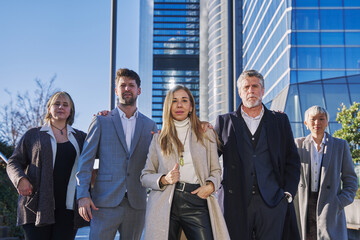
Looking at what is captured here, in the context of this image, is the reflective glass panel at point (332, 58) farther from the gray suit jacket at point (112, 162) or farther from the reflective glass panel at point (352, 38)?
the gray suit jacket at point (112, 162)

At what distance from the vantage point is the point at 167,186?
2.88 metres

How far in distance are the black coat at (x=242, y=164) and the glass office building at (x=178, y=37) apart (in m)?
123

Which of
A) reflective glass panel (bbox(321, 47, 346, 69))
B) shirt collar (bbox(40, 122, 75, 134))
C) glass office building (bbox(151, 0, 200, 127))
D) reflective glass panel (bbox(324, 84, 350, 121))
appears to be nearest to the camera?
shirt collar (bbox(40, 122, 75, 134))

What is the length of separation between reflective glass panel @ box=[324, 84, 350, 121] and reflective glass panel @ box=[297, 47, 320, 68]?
257 inches

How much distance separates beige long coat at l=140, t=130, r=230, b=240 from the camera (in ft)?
9.26

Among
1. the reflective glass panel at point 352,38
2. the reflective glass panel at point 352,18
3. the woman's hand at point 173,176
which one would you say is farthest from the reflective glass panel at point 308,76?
the woman's hand at point 173,176

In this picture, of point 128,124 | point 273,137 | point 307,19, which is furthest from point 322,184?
point 307,19

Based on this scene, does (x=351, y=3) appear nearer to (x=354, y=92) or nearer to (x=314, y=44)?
(x=314, y=44)

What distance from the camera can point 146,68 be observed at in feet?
360

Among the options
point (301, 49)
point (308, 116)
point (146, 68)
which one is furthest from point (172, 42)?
point (308, 116)

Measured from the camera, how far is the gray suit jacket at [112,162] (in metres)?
3.27

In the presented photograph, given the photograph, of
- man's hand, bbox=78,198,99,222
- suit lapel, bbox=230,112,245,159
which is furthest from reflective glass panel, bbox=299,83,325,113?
man's hand, bbox=78,198,99,222

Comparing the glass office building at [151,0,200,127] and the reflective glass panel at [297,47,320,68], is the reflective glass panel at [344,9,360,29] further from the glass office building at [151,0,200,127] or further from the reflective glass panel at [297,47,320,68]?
the glass office building at [151,0,200,127]

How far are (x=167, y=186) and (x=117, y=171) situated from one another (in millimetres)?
650
